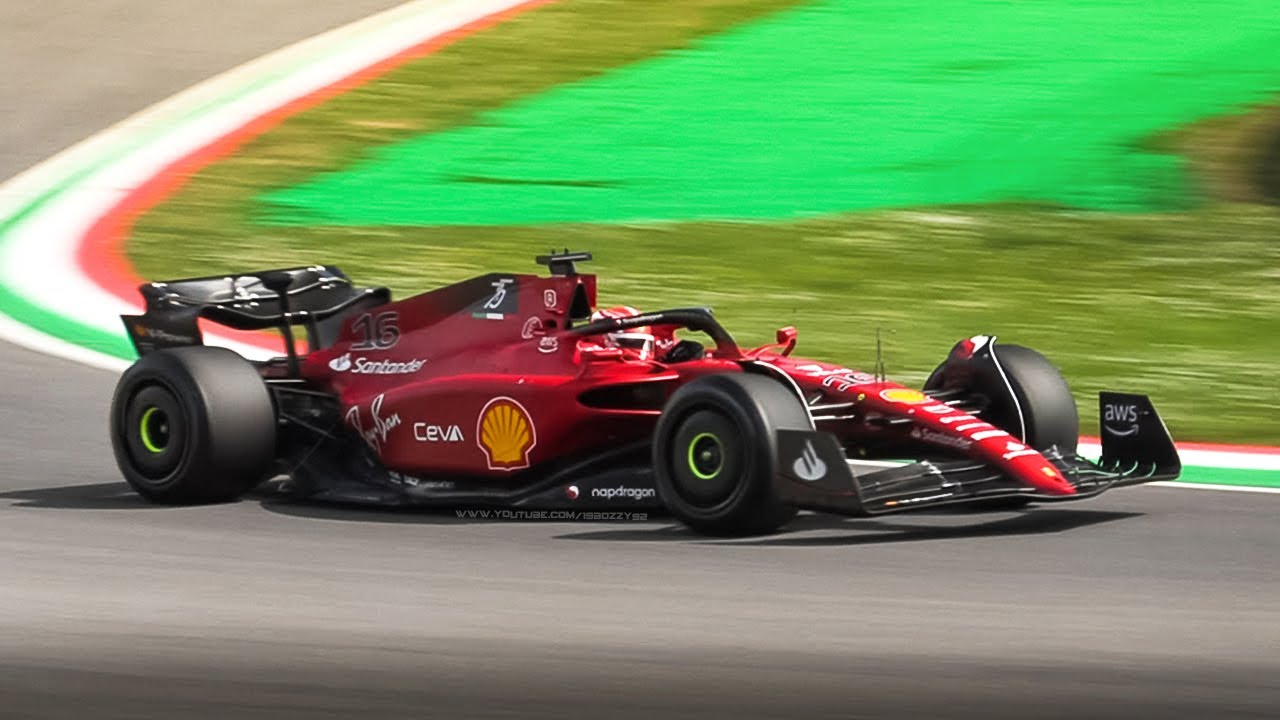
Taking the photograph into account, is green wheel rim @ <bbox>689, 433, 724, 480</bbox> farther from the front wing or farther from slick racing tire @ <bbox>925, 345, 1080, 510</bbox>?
slick racing tire @ <bbox>925, 345, 1080, 510</bbox>

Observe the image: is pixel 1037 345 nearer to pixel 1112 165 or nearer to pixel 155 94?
pixel 1112 165

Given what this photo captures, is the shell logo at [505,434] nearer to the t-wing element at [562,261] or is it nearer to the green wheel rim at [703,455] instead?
the t-wing element at [562,261]

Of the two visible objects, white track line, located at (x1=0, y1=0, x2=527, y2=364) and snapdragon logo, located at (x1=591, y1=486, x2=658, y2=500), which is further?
white track line, located at (x1=0, y1=0, x2=527, y2=364)

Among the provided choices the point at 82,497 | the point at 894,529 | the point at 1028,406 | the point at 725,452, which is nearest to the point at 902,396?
the point at 894,529

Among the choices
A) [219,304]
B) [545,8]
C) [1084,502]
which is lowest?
[1084,502]

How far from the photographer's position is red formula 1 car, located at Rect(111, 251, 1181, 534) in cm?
755

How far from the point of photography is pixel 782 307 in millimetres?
13367

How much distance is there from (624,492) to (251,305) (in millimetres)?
2213

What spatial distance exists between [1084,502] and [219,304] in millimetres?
3571

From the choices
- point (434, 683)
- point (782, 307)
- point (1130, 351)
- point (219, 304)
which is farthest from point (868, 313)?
point (434, 683)

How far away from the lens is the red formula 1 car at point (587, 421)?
755cm

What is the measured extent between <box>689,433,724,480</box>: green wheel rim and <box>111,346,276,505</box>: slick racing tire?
72.6 inches

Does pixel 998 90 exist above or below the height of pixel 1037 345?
above

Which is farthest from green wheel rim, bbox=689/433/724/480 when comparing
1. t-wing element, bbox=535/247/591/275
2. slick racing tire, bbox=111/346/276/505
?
slick racing tire, bbox=111/346/276/505
